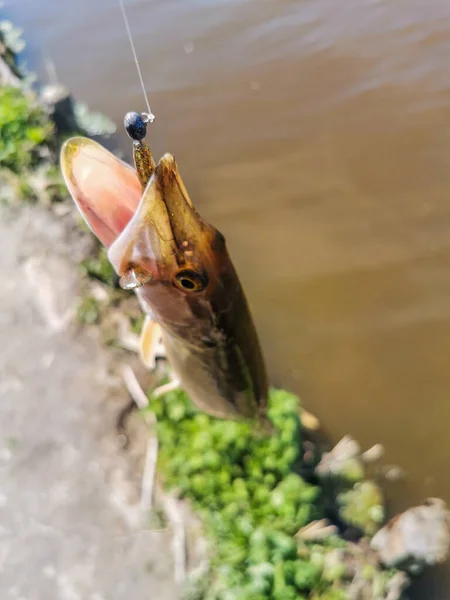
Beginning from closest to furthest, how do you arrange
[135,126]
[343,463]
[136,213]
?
[135,126]
[136,213]
[343,463]

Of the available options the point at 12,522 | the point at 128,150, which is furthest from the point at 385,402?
the point at 128,150

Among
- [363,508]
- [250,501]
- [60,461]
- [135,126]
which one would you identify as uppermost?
A: [135,126]

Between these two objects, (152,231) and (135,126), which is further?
(152,231)

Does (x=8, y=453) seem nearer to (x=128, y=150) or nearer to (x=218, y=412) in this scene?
(x=218, y=412)

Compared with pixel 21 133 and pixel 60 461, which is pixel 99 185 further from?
pixel 21 133

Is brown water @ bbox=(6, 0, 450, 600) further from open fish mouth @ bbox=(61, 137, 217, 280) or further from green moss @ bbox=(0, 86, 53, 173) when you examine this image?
open fish mouth @ bbox=(61, 137, 217, 280)

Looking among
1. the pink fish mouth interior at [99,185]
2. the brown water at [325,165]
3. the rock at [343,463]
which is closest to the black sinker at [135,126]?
the pink fish mouth interior at [99,185]

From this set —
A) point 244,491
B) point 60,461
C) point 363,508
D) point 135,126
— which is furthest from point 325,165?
point 135,126

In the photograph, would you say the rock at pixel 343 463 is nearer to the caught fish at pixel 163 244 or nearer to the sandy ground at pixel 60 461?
the sandy ground at pixel 60 461

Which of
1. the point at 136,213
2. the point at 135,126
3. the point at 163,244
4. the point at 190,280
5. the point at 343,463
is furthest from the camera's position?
the point at 343,463
